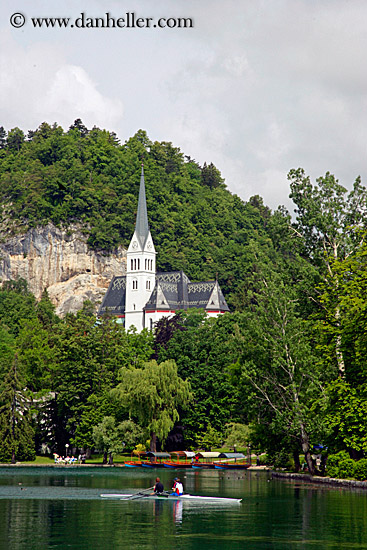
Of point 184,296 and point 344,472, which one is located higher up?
point 184,296

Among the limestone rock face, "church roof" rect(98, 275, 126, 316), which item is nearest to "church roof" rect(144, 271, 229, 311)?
"church roof" rect(98, 275, 126, 316)

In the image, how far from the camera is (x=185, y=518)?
33188 mm

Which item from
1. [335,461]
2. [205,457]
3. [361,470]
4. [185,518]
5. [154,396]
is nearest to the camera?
[185,518]

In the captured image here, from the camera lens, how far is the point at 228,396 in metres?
84.6

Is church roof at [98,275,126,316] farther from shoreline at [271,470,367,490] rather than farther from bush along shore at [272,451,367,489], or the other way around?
bush along shore at [272,451,367,489]

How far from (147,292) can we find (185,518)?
126420mm

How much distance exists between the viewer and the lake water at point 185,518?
2642cm

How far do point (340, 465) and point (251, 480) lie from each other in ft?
31.1

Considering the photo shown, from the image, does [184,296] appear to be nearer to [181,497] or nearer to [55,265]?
[55,265]

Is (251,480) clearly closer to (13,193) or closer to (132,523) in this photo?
(132,523)

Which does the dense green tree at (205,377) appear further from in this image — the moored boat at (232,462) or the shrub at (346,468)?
the shrub at (346,468)

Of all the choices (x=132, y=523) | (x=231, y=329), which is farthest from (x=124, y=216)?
(x=132, y=523)

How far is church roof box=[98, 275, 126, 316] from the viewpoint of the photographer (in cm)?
16050

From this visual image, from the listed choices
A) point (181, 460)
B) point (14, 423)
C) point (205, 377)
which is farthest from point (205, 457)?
point (14, 423)
